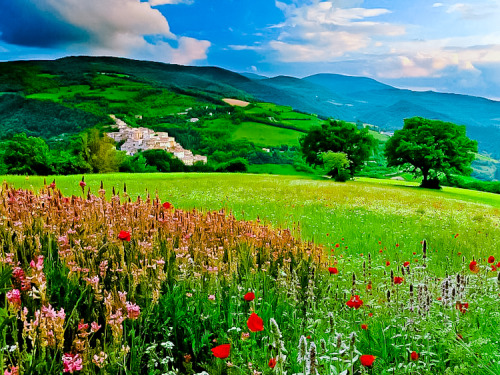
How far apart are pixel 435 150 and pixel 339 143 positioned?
715 inches

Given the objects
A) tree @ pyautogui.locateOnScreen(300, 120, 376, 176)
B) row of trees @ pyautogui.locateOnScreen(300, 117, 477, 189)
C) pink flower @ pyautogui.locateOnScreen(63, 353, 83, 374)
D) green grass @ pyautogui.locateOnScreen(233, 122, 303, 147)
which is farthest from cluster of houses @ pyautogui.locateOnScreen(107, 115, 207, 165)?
pink flower @ pyautogui.locateOnScreen(63, 353, 83, 374)

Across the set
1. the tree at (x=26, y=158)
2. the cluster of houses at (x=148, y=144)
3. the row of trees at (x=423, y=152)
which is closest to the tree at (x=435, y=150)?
the row of trees at (x=423, y=152)

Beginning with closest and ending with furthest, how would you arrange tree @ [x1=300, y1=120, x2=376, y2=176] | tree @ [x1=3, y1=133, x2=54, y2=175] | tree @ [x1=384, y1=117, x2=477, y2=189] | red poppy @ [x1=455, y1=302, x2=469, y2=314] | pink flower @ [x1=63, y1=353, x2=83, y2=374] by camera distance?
pink flower @ [x1=63, y1=353, x2=83, y2=374] < red poppy @ [x1=455, y1=302, x2=469, y2=314] < tree @ [x1=384, y1=117, x2=477, y2=189] < tree @ [x1=3, y1=133, x2=54, y2=175] < tree @ [x1=300, y1=120, x2=376, y2=176]

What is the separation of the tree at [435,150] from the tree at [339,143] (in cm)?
889

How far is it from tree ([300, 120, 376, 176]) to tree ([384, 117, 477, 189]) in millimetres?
8893

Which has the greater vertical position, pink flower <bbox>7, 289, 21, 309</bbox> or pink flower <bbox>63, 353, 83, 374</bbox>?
pink flower <bbox>7, 289, 21, 309</bbox>

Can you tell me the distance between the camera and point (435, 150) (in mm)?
53219

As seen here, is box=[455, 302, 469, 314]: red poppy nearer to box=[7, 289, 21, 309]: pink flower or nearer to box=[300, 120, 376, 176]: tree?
box=[7, 289, 21, 309]: pink flower

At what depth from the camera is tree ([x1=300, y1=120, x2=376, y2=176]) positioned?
66688mm

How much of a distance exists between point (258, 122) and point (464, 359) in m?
198

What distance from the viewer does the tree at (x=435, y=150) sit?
5350 cm

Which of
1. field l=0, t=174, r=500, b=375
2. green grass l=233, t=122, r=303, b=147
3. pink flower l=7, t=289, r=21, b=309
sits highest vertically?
green grass l=233, t=122, r=303, b=147

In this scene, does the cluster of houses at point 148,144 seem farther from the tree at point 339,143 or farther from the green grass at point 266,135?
the tree at point 339,143

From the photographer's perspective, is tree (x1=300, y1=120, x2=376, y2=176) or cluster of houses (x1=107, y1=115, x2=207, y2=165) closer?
tree (x1=300, y1=120, x2=376, y2=176)
